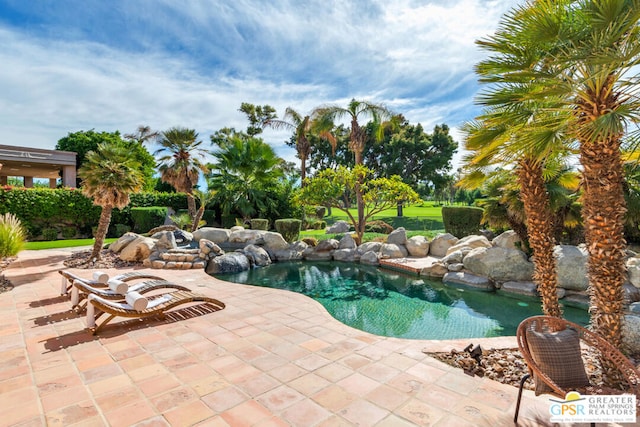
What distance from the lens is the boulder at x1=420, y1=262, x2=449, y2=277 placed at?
33.0 feet

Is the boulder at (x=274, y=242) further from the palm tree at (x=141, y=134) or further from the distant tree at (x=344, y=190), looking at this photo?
the palm tree at (x=141, y=134)

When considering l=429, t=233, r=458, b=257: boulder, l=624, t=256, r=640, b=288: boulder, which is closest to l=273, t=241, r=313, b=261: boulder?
l=429, t=233, r=458, b=257: boulder

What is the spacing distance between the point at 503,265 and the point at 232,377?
28.2 ft

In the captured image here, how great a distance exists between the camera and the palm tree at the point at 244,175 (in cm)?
1928

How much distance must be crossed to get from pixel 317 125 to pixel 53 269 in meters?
12.3

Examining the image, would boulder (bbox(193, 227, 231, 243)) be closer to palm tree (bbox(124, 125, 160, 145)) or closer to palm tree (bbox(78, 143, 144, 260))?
palm tree (bbox(78, 143, 144, 260))

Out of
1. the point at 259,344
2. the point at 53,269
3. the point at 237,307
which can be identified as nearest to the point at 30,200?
the point at 53,269

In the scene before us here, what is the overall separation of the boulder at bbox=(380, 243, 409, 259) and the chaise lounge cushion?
31.9 feet

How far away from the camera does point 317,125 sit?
16.2m

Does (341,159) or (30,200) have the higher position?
(341,159)

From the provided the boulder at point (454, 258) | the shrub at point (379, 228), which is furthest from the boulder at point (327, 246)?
the shrub at point (379, 228)

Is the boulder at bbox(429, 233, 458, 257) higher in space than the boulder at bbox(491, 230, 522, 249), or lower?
lower

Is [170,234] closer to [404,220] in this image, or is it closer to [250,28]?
[250,28]

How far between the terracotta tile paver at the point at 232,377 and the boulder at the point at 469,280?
4880 mm
